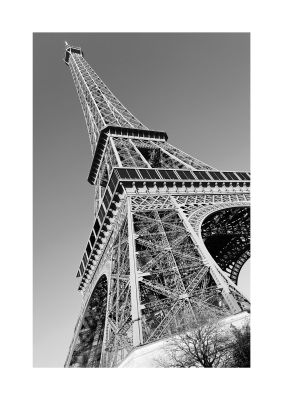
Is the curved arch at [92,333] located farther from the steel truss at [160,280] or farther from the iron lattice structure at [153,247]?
the steel truss at [160,280]

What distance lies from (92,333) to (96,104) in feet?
86.9

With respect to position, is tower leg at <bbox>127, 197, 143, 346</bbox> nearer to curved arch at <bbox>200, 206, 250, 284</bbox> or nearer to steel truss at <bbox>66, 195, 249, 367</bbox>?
steel truss at <bbox>66, 195, 249, 367</bbox>

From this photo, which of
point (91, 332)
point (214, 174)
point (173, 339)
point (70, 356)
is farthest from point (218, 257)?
point (173, 339)

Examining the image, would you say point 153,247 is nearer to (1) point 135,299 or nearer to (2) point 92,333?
(1) point 135,299

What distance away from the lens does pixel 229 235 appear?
74.2ft

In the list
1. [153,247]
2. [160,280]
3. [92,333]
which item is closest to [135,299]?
[160,280]

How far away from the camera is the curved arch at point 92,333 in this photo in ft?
73.2

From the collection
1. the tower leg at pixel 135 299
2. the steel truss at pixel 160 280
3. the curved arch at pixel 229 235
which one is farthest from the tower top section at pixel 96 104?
the tower leg at pixel 135 299

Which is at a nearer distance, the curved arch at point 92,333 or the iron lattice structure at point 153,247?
the iron lattice structure at point 153,247

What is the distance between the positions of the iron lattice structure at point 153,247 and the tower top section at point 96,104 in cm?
85

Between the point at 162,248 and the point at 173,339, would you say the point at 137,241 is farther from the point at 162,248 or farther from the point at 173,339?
the point at 173,339

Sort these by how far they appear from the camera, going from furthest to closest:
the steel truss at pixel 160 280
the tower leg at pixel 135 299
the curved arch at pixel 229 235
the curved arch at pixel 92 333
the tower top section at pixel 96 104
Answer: the tower top section at pixel 96 104 → the curved arch at pixel 92 333 → the curved arch at pixel 229 235 → the steel truss at pixel 160 280 → the tower leg at pixel 135 299

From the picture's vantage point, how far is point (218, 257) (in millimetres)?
26016

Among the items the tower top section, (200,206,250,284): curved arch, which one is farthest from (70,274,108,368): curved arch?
the tower top section
